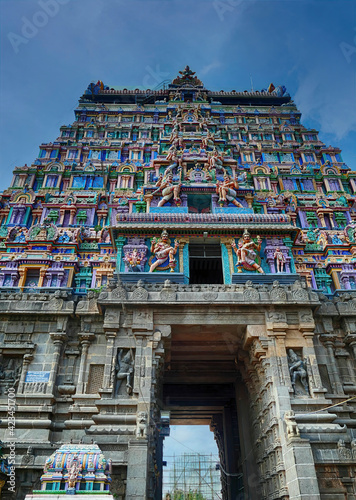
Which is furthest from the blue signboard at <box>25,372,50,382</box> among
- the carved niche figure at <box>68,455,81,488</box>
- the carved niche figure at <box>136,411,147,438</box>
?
the carved niche figure at <box>68,455,81,488</box>

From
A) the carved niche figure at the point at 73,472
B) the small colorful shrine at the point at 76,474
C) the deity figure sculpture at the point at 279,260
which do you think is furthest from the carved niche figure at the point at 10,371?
the deity figure sculpture at the point at 279,260

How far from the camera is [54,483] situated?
9133mm

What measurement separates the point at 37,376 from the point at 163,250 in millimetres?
8101

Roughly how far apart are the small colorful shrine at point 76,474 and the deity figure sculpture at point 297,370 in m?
8.15

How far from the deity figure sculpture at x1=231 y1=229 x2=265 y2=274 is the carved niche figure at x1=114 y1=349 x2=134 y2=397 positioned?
7.35 m

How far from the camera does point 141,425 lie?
13391 mm

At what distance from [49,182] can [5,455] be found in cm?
1910

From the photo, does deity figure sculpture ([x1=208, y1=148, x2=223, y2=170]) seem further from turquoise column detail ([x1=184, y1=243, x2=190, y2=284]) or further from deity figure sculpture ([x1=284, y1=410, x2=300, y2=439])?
deity figure sculpture ([x1=284, y1=410, x2=300, y2=439])

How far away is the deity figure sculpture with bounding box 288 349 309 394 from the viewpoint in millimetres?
15172

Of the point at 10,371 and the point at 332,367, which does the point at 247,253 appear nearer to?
the point at 332,367

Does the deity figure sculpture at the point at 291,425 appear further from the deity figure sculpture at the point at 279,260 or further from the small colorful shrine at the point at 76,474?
the deity figure sculpture at the point at 279,260

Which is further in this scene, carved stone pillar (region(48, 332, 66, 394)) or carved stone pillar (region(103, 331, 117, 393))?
carved stone pillar (region(48, 332, 66, 394))

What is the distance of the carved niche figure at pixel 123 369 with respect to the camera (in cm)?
1502

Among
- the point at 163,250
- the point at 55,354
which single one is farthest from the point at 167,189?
the point at 55,354
